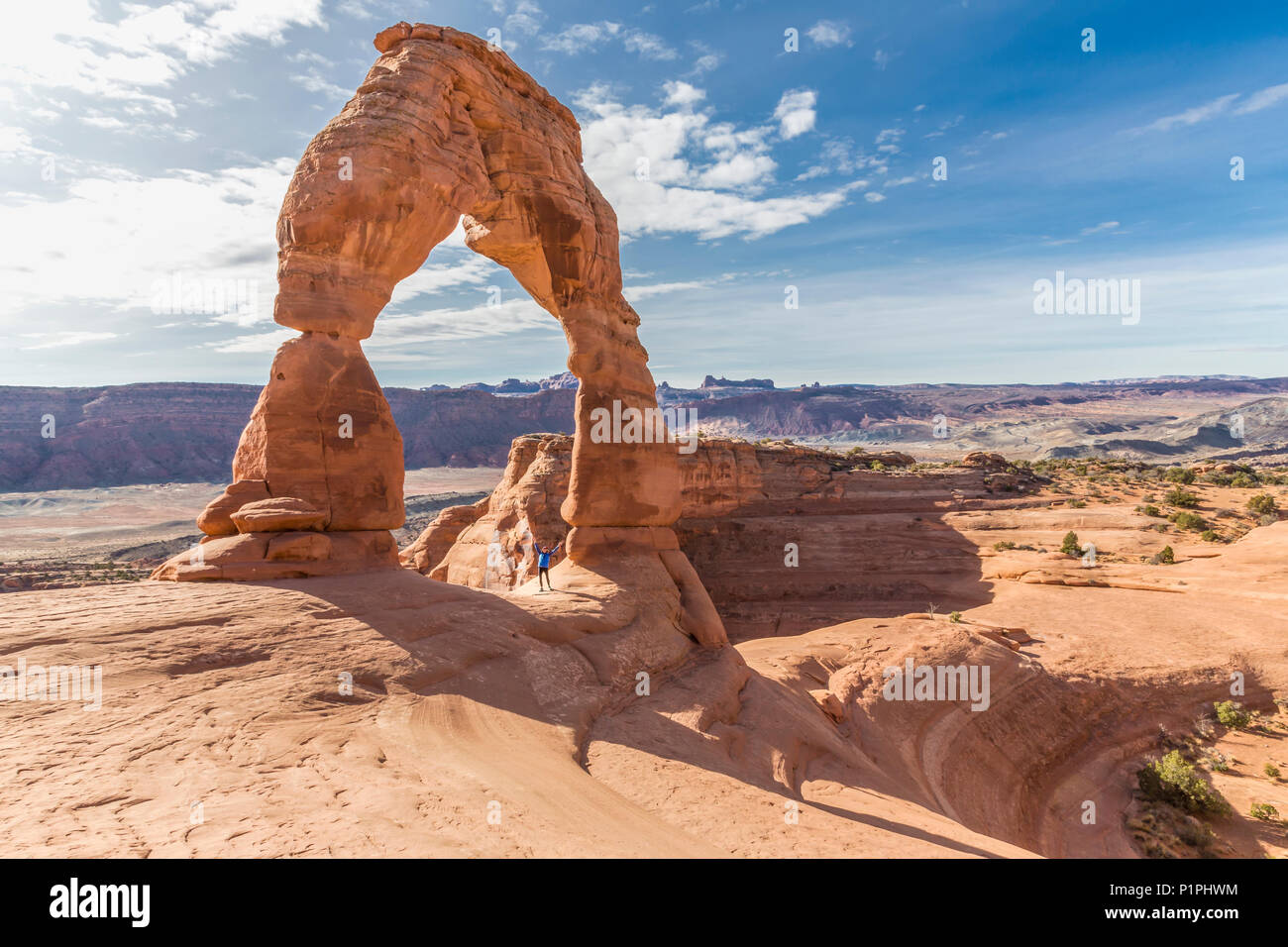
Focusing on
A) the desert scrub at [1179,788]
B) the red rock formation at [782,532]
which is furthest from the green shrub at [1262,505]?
the desert scrub at [1179,788]

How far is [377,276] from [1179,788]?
1887 centimetres

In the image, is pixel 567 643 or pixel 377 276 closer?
pixel 567 643

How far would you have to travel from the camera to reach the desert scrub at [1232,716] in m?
15.4

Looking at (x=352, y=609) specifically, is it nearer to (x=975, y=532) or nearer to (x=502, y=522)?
(x=502, y=522)

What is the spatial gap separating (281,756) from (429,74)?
37.7ft

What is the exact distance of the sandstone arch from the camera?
965 cm

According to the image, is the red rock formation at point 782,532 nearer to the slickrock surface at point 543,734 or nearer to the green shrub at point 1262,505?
the green shrub at point 1262,505

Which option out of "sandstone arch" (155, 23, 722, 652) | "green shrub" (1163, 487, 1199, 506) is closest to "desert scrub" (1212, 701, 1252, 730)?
"sandstone arch" (155, 23, 722, 652)

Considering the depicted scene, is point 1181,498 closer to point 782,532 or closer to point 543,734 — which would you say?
point 782,532

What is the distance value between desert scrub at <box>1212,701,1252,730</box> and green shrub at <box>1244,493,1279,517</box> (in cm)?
1838

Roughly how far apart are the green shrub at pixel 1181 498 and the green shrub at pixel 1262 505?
1.93 metres

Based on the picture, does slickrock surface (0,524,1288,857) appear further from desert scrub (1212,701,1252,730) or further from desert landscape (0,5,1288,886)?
desert scrub (1212,701,1252,730)

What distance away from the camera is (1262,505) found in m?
28.2

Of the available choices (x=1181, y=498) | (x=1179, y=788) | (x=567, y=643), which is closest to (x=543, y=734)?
(x=567, y=643)
